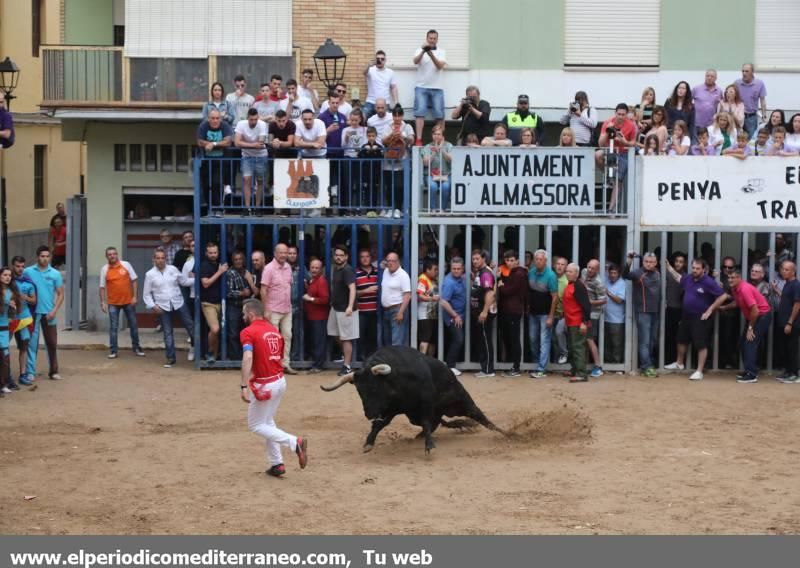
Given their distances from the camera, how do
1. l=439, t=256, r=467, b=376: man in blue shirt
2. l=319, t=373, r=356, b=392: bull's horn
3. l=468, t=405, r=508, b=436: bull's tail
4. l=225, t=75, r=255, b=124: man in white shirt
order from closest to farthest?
1. l=319, t=373, r=356, b=392: bull's horn
2. l=468, t=405, r=508, b=436: bull's tail
3. l=439, t=256, r=467, b=376: man in blue shirt
4. l=225, t=75, r=255, b=124: man in white shirt

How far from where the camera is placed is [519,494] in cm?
1316

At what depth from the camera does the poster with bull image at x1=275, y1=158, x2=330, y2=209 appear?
21000 millimetres

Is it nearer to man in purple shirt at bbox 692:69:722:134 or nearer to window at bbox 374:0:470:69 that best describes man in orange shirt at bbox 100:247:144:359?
window at bbox 374:0:470:69

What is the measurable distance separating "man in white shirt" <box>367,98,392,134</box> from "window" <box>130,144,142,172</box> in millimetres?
5264

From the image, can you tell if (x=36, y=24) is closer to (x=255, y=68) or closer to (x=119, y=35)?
(x=119, y=35)

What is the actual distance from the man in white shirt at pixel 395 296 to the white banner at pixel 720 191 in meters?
3.79

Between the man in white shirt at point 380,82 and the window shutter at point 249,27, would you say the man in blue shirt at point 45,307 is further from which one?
the window shutter at point 249,27

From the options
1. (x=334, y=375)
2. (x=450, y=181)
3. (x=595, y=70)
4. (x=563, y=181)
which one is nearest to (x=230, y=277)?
(x=334, y=375)

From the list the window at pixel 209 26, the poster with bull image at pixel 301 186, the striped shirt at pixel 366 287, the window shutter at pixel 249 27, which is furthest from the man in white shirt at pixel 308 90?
the striped shirt at pixel 366 287

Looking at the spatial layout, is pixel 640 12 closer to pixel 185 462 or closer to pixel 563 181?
pixel 563 181

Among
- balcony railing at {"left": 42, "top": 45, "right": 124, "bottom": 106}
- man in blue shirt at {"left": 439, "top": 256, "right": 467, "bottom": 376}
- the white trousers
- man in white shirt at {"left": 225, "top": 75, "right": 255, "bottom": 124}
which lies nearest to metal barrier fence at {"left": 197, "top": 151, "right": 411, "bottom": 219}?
man in blue shirt at {"left": 439, "top": 256, "right": 467, "bottom": 376}

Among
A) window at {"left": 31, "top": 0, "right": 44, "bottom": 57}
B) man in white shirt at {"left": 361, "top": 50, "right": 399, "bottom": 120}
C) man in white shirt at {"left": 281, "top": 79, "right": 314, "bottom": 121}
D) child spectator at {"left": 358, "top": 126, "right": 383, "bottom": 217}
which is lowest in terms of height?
child spectator at {"left": 358, "top": 126, "right": 383, "bottom": 217}

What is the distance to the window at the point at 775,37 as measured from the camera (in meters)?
25.0

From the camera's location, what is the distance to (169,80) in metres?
24.7
